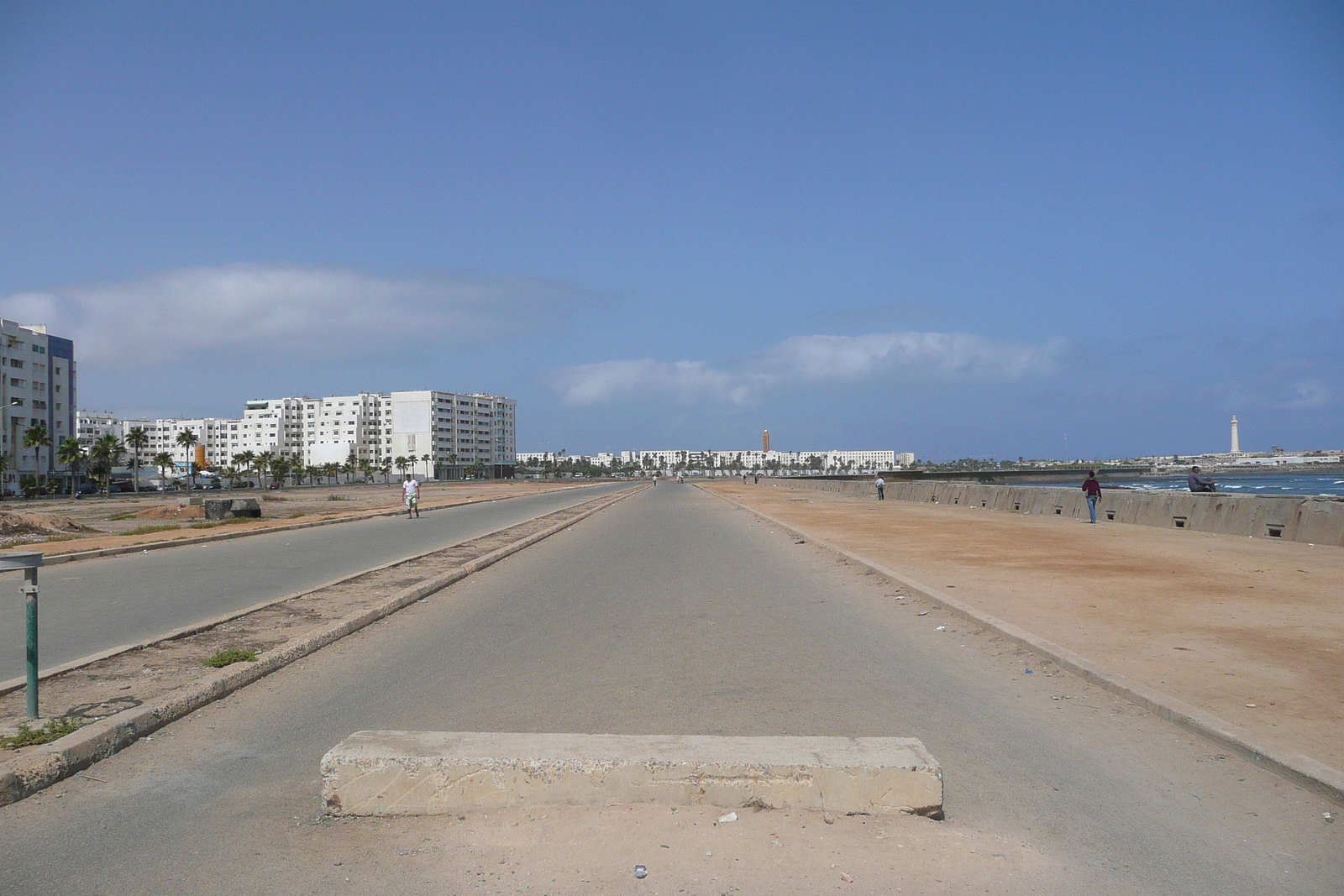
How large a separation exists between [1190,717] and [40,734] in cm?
724

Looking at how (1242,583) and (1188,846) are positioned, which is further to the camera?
(1242,583)

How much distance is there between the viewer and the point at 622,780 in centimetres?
454

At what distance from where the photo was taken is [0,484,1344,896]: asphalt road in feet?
12.8

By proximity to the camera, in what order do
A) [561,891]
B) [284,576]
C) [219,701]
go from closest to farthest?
[561,891]
[219,701]
[284,576]

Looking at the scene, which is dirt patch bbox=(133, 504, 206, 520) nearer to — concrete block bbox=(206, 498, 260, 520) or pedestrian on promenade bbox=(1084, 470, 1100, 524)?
concrete block bbox=(206, 498, 260, 520)

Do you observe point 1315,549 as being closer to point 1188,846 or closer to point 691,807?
point 1188,846

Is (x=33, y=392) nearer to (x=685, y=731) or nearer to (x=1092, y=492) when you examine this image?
(x=1092, y=492)

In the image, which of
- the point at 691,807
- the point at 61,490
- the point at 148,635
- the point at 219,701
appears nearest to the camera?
the point at 691,807

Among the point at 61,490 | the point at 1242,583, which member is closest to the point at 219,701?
the point at 1242,583

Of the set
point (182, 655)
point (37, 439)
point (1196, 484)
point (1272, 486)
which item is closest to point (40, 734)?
point (182, 655)

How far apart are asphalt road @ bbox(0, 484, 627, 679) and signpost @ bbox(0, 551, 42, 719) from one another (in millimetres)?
2175

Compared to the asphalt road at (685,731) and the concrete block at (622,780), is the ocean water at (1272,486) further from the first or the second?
the concrete block at (622,780)

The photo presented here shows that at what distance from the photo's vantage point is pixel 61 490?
9506 cm

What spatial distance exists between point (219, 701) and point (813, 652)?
198 inches
